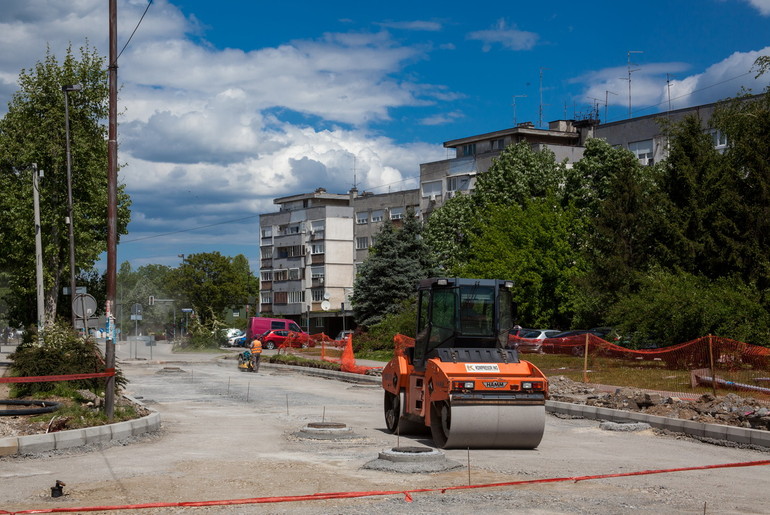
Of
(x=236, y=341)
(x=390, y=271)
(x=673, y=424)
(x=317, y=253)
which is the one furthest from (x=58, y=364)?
(x=317, y=253)

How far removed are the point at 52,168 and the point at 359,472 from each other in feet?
115

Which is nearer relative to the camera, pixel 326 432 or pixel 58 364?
pixel 326 432

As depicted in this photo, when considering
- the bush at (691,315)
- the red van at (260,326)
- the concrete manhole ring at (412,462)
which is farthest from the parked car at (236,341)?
the concrete manhole ring at (412,462)

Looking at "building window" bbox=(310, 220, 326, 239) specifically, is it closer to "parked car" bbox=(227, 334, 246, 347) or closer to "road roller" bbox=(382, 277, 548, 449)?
"parked car" bbox=(227, 334, 246, 347)

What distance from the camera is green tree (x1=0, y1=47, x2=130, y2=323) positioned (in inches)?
1682

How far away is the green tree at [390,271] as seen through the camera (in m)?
62.9

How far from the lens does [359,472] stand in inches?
464

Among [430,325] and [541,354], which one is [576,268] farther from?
[430,325]

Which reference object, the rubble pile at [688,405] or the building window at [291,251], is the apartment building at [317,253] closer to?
the building window at [291,251]

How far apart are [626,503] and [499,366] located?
476 cm

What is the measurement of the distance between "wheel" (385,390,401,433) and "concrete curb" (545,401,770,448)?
4835 millimetres

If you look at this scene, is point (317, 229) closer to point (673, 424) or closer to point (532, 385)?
point (673, 424)

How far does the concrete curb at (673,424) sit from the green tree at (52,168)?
28244mm

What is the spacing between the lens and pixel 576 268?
58.9 meters
